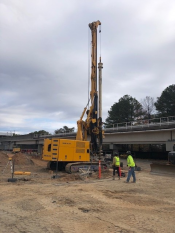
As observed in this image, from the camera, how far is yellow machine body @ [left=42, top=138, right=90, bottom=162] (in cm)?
1755

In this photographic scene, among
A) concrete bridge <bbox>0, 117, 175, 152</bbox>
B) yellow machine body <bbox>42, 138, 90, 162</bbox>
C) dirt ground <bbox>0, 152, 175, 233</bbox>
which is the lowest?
dirt ground <bbox>0, 152, 175, 233</bbox>

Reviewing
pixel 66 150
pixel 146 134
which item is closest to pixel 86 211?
pixel 66 150

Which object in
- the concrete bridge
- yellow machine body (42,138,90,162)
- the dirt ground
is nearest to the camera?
the dirt ground

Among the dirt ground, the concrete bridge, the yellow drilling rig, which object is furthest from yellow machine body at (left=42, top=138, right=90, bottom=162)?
the concrete bridge

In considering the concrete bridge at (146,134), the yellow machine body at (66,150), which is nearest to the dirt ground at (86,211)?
the yellow machine body at (66,150)

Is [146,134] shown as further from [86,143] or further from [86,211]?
[86,211]

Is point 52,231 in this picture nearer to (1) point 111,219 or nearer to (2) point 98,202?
(1) point 111,219

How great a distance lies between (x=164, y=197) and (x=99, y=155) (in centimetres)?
989

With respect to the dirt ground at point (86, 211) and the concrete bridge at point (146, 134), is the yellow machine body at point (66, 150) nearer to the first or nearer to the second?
the dirt ground at point (86, 211)

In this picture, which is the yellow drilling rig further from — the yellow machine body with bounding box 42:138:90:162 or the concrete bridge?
the concrete bridge

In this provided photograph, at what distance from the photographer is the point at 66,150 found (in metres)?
17.9

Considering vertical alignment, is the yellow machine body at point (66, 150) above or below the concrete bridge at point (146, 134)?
below

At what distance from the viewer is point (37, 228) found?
557 cm

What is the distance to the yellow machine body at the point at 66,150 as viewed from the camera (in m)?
17.5
